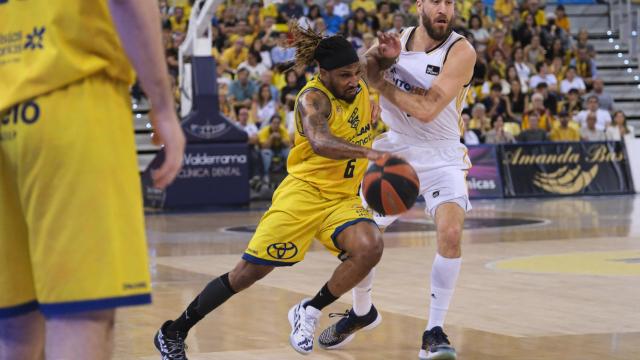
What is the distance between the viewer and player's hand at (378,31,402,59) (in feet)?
22.3

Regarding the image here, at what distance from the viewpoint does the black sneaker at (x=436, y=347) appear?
20.6 ft

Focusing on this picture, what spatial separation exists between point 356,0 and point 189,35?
18.6 ft

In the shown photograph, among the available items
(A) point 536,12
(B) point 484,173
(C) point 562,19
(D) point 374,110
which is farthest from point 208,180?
(D) point 374,110

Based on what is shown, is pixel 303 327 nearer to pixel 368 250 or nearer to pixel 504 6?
pixel 368 250

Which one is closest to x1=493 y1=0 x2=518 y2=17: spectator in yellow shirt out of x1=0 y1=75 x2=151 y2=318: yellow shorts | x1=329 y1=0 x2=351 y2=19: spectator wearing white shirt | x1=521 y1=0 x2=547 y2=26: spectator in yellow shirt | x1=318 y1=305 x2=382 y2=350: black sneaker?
x1=521 y1=0 x2=547 y2=26: spectator in yellow shirt

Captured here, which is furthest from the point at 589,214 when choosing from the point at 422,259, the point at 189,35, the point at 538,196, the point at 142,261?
the point at 142,261

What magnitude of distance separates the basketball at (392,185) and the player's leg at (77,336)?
→ 314 cm

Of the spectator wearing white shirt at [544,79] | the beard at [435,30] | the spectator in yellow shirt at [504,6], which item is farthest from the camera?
the spectator in yellow shirt at [504,6]

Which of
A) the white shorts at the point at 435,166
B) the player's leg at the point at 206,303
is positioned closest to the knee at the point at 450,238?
the white shorts at the point at 435,166

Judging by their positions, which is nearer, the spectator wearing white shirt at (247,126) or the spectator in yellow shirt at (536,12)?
the spectator wearing white shirt at (247,126)

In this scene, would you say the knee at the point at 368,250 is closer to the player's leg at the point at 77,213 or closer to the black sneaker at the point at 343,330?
the black sneaker at the point at 343,330

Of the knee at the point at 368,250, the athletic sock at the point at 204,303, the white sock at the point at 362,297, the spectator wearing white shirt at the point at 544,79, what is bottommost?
the spectator wearing white shirt at the point at 544,79

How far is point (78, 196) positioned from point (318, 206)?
3.90 metres

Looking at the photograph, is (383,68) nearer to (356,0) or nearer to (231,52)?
(231,52)
